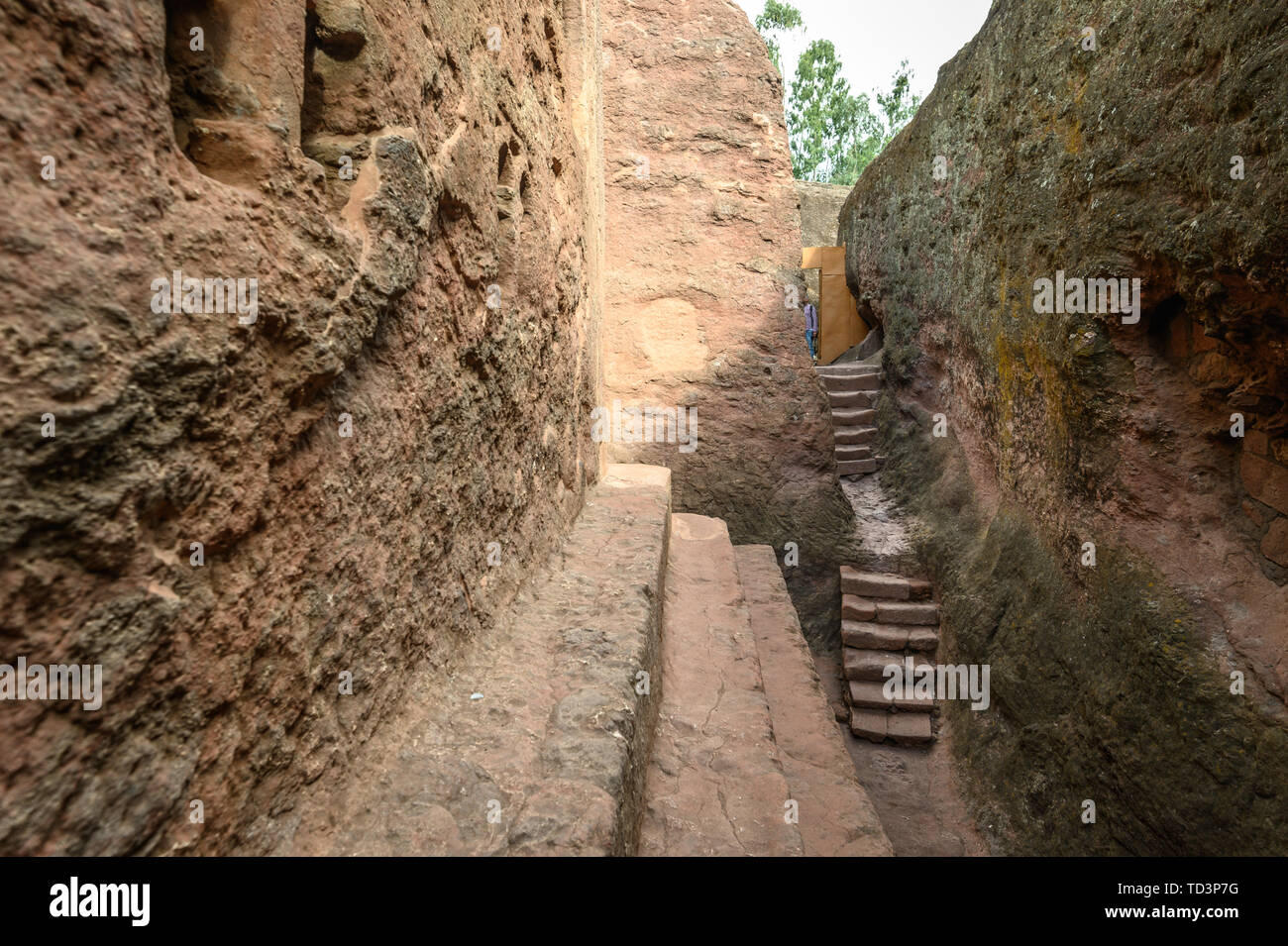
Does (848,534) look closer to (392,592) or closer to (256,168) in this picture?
(392,592)

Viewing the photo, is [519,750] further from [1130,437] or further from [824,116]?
[824,116]

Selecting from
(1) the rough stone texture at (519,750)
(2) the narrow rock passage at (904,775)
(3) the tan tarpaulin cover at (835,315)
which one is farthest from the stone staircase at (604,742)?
(3) the tan tarpaulin cover at (835,315)

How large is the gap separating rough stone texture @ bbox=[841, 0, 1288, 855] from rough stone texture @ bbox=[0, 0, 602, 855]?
2382mm

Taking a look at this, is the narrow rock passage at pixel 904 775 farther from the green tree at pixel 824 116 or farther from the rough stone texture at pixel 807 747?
the green tree at pixel 824 116

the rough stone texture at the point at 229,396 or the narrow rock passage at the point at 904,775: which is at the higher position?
the rough stone texture at the point at 229,396

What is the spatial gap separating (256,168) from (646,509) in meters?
2.57

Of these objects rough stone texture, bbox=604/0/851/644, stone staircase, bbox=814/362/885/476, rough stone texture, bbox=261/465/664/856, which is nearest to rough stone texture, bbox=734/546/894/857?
rough stone texture, bbox=261/465/664/856

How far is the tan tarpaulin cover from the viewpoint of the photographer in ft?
33.6

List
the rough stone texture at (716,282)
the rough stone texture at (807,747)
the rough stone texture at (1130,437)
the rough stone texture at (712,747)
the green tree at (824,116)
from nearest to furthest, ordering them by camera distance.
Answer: the rough stone texture at (712,747) < the rough stone texture at (807,747) < the rough stone texture at (1130,437) < the rough stone texture at (716,282) < the green tree at (824,116)

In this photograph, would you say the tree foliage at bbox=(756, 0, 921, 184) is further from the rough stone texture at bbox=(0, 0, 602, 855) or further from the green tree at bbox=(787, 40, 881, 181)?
the rough stone texture at bbox=(0, 0, 602, 855)

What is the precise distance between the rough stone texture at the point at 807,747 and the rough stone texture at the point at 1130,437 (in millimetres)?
1117

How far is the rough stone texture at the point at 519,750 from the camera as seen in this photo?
44.3 inches

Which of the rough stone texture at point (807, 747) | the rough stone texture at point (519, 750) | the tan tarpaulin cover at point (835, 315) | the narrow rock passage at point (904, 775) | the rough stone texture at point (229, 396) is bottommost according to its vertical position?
the narrow rock passage at point (904, 775)

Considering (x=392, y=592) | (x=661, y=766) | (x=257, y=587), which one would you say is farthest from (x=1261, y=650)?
Result: (x=257, y=587)
